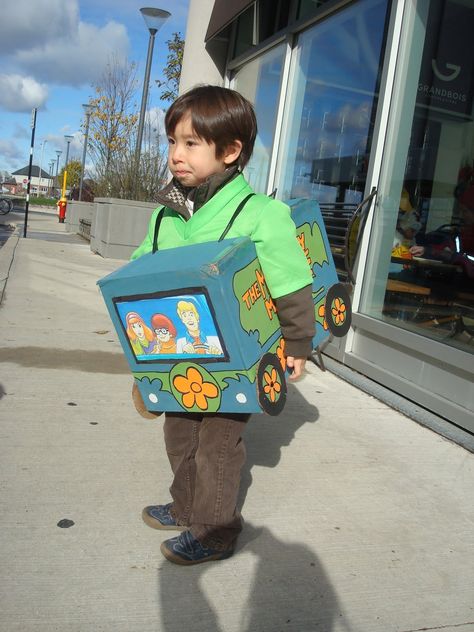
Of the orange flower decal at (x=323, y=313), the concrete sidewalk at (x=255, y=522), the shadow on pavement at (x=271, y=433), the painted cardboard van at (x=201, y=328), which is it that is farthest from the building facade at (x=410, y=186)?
the painted cardboard van at (x=201, y=328)

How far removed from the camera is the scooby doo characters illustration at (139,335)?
6.67ft

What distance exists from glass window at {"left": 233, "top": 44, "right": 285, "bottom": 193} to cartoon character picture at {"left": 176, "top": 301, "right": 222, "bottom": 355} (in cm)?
501

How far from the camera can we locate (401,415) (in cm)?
393

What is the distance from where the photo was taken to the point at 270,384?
1.98m

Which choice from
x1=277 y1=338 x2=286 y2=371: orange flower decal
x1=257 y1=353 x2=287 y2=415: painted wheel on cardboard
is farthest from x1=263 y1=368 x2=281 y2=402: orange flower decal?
x1=277 y1=338 x2=286 y2=371: orange flower decal

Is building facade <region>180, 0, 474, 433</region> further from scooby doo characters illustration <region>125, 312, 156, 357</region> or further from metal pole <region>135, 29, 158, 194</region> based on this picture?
metal pole <region>135, 29, 158, 194</region>

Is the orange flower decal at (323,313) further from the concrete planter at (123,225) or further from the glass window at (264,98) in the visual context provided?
the concrete planter at (123,225)

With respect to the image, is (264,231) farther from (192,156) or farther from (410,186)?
(410,186)

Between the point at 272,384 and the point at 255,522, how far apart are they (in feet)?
2.63

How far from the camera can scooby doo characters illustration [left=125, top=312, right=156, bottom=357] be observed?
2.03 m

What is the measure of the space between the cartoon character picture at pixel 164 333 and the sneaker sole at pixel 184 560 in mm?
747

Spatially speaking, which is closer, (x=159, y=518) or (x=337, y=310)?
(x=159, y=518)

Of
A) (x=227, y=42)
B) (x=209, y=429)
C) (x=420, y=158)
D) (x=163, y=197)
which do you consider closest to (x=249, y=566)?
(x=209, y=429)

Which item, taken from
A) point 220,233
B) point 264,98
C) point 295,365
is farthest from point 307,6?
point 295,365
